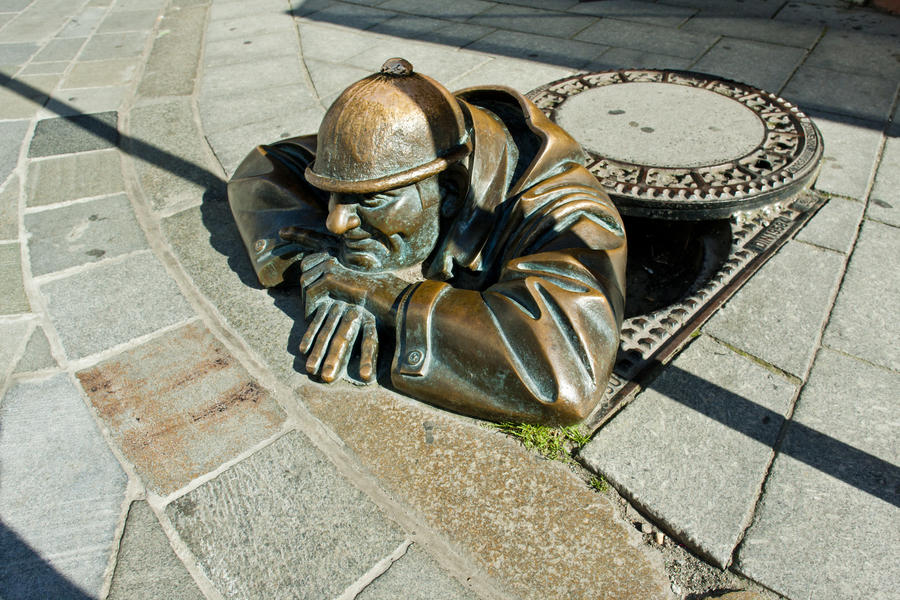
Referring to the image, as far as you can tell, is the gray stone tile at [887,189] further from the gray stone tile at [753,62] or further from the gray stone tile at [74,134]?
the gray stone tile at [74,134]

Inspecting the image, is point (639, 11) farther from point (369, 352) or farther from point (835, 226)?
point (369, 352)

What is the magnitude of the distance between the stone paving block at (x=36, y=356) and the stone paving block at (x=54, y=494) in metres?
0.10

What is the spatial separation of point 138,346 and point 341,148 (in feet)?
4.32

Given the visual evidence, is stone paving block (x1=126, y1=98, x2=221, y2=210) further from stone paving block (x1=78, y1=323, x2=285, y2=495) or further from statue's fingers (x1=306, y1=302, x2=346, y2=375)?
statue's fingers (x1=306, y1=302, x2=346, y2=375)

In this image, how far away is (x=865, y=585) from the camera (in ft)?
5.45

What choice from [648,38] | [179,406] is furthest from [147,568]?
[648,38]

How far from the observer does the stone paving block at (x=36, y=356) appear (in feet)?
8.23

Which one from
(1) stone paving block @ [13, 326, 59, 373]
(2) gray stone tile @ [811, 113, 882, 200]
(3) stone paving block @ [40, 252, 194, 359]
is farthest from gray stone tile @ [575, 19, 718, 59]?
(1) stone paving block @ [13, 326, 59, 373]

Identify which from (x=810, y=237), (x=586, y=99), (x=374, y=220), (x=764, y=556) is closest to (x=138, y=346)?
(x=374, y=220)

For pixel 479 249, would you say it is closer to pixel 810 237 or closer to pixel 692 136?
pixel 692 136

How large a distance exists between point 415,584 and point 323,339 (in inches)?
36.5

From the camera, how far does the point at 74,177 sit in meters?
3.89

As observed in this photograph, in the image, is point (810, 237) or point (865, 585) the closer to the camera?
point (865, 585)

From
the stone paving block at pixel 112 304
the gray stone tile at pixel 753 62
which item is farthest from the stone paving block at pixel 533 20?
the stone paving block at pixel 112 304
